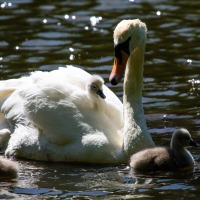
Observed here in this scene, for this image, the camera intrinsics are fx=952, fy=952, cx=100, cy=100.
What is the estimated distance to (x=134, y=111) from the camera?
12.8 meters

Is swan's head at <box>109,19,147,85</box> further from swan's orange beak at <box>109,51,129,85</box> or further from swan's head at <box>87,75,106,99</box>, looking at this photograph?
swan's head at <box>87,75,106,99</box>

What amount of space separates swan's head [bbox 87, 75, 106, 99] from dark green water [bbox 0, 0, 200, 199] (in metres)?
1.01

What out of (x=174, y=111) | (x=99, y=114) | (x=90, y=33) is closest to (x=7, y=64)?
(x=90, y=33)

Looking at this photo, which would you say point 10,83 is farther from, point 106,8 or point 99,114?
point 106,8

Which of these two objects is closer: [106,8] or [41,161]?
[41,161]

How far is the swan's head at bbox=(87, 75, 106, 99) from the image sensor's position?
12.7 m

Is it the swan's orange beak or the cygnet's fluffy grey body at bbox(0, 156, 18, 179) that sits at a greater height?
the swan's orange beak

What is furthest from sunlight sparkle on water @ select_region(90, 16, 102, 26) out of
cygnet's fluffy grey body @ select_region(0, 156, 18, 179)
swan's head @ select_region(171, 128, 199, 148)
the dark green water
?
cygnet's fluffy grey body @ select_region(0, 156, 18, 179)

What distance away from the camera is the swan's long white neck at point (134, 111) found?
1252 centimetres

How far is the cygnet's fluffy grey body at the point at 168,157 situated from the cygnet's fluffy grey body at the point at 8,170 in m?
1.49

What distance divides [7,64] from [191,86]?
12.4 ft

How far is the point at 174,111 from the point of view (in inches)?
586

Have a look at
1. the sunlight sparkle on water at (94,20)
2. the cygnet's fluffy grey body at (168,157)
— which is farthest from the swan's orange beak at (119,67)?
the sunlight sparkle on water at (94,20)

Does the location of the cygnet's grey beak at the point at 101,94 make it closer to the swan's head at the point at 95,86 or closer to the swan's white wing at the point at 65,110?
the swan's head at the point at 95,86
